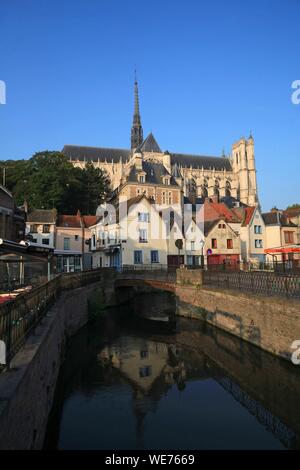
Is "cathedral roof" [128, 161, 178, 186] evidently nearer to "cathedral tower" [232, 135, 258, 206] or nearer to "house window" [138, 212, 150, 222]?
"house window" [138, 212, 150, 222]

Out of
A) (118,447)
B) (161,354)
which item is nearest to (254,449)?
(118,447)

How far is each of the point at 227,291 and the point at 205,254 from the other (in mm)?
24029

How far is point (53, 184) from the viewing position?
2206 inches

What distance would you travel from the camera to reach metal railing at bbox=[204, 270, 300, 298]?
48.5 feet

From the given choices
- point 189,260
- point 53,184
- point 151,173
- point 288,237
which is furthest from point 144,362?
point 151,173

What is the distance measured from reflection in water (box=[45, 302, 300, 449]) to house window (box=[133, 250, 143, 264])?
2014cm

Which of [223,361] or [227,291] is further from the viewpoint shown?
[227,291]

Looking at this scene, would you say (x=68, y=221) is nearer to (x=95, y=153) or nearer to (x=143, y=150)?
(x=143, y=150)

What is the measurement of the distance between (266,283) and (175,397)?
742 cm

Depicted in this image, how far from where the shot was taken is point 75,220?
2005 inches

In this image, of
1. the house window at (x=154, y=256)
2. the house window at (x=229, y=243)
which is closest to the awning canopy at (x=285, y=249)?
the house window at (x=229, y=243)

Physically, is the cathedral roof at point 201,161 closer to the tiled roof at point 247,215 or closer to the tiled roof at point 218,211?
the tiled roof at point 218,211

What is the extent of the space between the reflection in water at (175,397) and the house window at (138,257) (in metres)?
20.1

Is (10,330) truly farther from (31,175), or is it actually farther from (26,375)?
(31,175)
